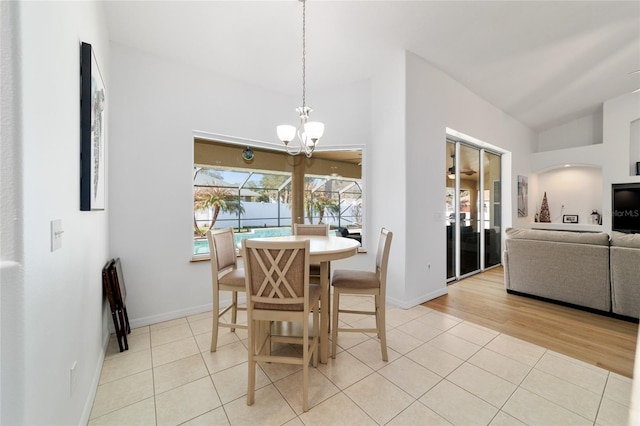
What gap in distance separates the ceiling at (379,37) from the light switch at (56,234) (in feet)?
7.24

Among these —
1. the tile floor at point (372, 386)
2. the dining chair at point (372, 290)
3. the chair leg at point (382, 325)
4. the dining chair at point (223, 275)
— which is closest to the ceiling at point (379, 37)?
the dining chair at point (223, 275)

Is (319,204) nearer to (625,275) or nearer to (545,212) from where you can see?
(625,275)

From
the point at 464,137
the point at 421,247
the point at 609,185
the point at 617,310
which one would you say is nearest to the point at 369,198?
the point at 421,247

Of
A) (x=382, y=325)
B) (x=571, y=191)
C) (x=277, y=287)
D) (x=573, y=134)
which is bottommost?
(x=382, y=325)

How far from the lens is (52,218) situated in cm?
107

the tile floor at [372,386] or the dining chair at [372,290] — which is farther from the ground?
the dining chair at [372,290]

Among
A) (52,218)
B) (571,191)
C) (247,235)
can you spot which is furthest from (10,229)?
(571,191)

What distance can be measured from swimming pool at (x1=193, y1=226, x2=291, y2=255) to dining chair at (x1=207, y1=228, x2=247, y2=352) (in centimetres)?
66

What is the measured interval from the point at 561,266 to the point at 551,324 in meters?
0.84

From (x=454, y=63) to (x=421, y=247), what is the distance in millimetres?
2432

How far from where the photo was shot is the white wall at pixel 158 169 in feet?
8.61

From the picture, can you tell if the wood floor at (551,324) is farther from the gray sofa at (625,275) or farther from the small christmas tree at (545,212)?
the small christmas tree at (545,212)

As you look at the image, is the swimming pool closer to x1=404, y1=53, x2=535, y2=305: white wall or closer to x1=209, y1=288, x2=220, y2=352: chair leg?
x1=209, y1=288, x2=220, y2=352: chair leg

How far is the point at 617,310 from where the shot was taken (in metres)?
2.79
